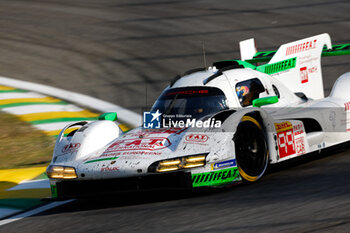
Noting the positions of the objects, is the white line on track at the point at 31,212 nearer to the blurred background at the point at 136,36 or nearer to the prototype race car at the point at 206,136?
the prototype race car at the point at 206,136

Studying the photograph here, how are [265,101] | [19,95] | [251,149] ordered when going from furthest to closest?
[19,95] → [265,101] → [251,149]

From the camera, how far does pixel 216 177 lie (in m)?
6.00

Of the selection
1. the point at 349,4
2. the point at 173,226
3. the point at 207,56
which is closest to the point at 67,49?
the point at 207,56

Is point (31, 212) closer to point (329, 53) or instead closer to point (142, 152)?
point (142, 152)

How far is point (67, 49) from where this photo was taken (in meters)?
15.9

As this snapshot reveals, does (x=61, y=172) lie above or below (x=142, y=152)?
below

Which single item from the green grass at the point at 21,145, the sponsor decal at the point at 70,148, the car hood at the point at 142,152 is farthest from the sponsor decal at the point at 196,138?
the green grass at the point at 21,145

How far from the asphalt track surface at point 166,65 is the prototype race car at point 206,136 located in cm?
22

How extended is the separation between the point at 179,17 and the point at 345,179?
13.2 m

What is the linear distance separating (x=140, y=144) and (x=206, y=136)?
2.07ft

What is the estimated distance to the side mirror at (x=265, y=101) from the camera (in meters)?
6.81

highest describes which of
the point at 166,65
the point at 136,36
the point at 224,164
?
the point at 136,36

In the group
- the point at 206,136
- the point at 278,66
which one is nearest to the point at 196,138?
the point at 206,136

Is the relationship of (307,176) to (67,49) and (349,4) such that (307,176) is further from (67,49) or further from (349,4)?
(349,4)
